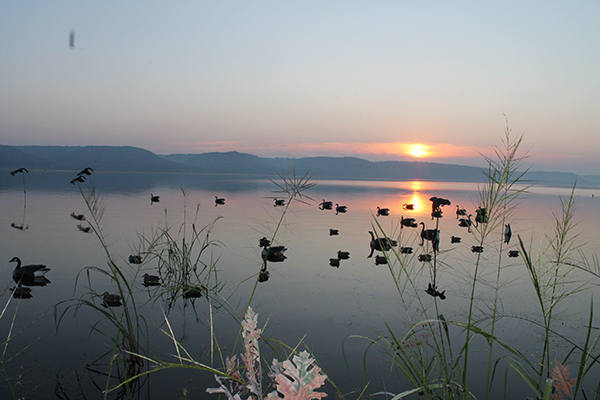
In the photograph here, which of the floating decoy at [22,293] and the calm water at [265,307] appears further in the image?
the floating decoy at [22,293]

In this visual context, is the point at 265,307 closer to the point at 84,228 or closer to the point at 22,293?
the point at 22,293

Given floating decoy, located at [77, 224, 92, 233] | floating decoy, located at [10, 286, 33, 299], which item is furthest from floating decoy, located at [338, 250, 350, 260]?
floating decoy, located at [77, 224, 92, 233]

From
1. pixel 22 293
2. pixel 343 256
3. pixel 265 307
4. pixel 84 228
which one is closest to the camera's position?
pixel 265 307

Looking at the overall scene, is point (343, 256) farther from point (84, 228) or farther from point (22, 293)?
point (84, 228)

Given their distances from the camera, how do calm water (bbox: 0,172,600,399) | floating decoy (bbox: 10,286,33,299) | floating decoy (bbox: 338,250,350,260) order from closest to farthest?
calm water (bbox: 0,172,600,399), floating decoy (bbox: 10,286,33,299), floating decoy (bbox: 338,250,350,260)

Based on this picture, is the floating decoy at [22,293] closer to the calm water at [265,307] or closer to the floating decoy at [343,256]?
the calm water at [265,307]

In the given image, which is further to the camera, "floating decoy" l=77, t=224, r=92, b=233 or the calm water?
"floating decoy" l=77, t=224, r=92, b=233

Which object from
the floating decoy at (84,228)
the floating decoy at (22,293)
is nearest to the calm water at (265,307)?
the floating decoy at (22,293)

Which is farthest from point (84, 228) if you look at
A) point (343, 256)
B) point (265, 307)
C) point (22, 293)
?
point (265, 307)

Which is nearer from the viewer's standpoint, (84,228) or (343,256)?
(343,256)

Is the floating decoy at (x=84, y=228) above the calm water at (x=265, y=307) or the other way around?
above

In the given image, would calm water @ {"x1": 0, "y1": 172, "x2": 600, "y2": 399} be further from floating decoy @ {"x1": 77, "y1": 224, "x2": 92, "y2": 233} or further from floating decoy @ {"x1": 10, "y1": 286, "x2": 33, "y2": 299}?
floating decoy @ {"x1": 77, "y1": 224, "x2": 92, "y2": 233}

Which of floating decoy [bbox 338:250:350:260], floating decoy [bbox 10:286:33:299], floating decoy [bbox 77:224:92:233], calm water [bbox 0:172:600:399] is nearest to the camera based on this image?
calm water [bbox 0:172:600:399]

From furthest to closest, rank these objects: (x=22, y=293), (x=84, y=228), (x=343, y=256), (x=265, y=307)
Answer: (x=84, y=228) < (x=343, y=256) < (x=22, y=293) < (x=265, y=307)
